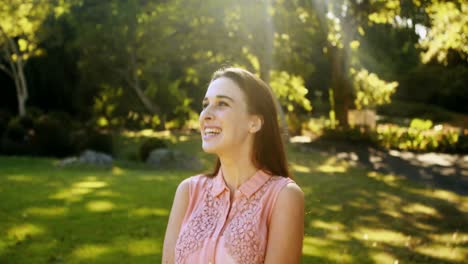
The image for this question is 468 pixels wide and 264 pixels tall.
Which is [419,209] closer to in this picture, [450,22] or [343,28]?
[450,22]

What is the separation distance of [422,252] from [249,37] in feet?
59.5

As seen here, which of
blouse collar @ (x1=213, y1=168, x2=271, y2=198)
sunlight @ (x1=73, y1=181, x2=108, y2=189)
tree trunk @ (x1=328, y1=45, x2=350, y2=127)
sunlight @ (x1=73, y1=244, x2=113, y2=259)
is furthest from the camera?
tree trunk @ (x1=328, y1=45, x2=350, y2=127)

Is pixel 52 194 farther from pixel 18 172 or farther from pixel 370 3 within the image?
pixel 370 3

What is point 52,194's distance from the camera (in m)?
10.6

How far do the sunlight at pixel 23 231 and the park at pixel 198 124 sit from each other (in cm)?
4

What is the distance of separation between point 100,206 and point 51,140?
10.3 m

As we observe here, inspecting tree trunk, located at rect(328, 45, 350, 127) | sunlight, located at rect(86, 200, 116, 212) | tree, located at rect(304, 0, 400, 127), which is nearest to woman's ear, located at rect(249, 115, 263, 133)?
sunlight, located at rect(86, 200, 116, 212)

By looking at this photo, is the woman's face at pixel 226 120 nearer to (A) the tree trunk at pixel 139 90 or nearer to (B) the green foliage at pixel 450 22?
(B) the green foliage at pixel 450 22

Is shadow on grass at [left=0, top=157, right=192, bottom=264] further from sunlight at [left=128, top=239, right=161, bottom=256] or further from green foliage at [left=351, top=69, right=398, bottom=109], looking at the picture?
green foliage at [left=351, top=69, right=398, bottom=109]

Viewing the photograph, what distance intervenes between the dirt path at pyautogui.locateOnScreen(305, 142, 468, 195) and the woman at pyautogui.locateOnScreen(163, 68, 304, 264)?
10.8 m

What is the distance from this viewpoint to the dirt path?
13.9 metres

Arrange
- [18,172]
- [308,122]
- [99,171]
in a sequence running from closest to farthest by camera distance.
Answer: [18,172]
[99,171]
[308,122]

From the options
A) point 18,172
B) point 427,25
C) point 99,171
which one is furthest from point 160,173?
point 427,25

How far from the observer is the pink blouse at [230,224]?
2.38 metres
